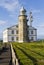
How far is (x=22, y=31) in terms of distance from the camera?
9288cm

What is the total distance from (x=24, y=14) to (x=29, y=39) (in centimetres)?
1109

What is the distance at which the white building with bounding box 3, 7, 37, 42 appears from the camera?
92.7m

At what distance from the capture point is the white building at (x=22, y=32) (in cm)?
9269

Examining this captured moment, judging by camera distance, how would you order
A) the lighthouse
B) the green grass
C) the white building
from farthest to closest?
the white building
the lighthouse
the green grass

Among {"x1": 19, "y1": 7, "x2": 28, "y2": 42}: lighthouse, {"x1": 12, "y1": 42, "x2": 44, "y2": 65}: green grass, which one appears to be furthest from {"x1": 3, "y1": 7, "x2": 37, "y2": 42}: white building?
{"x1": 12, "y1": 42, "x2": 44, "y2": 65}: green grass

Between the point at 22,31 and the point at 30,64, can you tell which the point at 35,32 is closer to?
the point at 22,31

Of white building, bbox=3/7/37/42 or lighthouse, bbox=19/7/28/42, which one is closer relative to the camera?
lighthouse, bbox=19/7/28/42

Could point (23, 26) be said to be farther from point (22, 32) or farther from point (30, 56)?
point (30, 56)

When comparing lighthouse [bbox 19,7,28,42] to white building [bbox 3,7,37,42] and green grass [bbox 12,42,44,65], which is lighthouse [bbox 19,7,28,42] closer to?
white building [bbox 3,7,37,42]

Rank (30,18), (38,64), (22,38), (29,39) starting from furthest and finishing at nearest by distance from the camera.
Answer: (30,18)
(29,39)
(22,38)
(38,64)

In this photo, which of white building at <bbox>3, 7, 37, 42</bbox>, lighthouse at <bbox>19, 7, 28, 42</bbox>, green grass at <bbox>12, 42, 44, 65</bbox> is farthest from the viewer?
white building at <bbox>3, 7, 37, 42</bbox>

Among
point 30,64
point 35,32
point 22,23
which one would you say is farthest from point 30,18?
point 30,64

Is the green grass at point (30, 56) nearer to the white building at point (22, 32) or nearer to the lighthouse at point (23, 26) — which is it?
the lighthouse at point (23, 26)

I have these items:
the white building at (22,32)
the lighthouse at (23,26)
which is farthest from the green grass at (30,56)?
the white building at (22,32)
